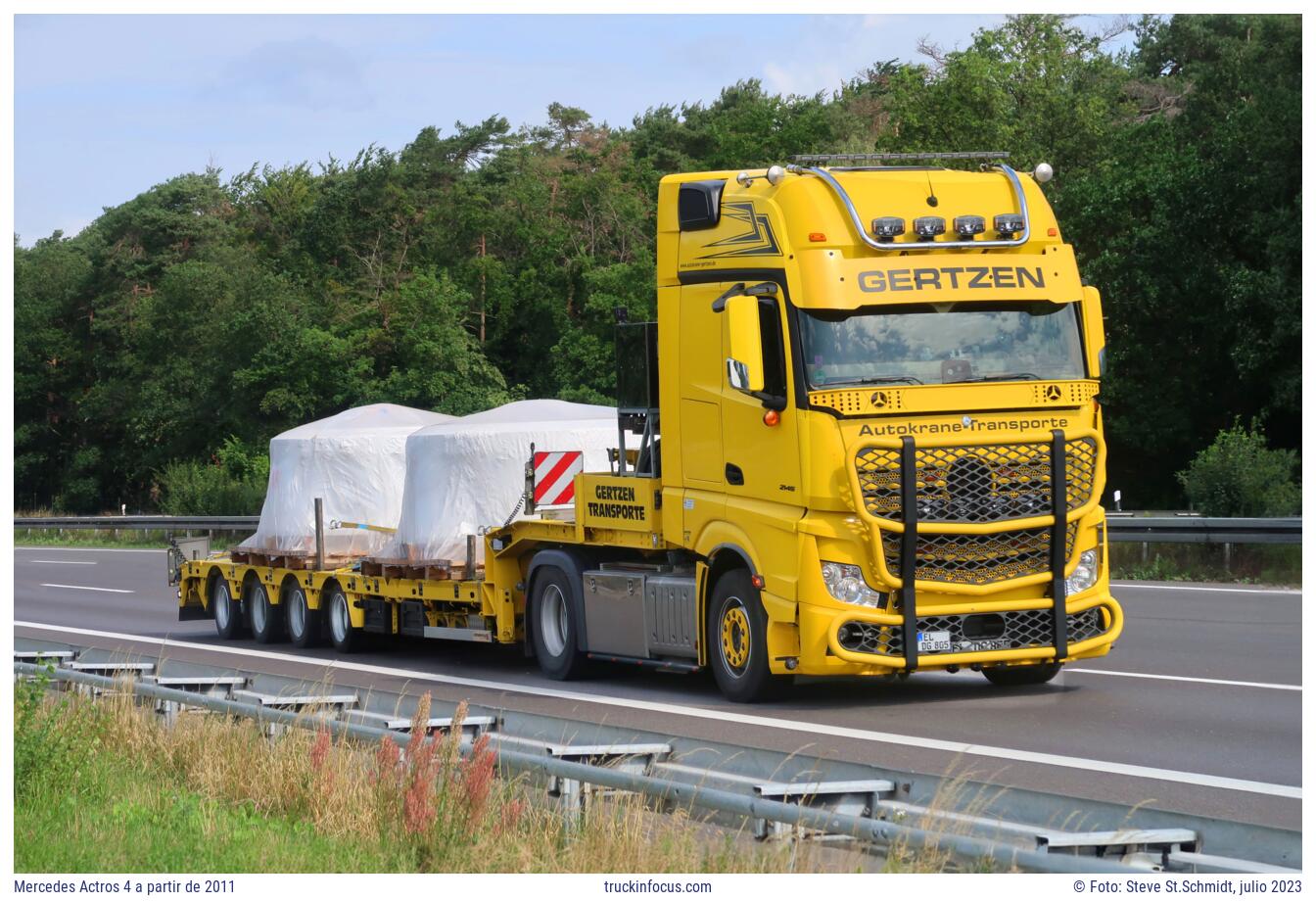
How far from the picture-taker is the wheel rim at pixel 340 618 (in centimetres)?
1835

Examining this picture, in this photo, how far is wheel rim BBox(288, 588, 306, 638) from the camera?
19109 millimetres

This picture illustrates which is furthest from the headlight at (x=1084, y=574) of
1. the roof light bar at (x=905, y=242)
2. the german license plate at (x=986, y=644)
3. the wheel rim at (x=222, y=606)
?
the wheel rim at (x=222, y=606)

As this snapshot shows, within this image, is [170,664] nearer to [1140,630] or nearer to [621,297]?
[1140,630]

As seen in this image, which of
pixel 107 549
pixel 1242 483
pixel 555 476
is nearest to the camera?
pixel 555 476

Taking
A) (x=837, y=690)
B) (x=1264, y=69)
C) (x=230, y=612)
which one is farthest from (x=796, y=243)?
(x=1264, y=69)

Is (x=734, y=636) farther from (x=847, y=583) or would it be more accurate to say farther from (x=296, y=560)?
(x=296, y=560)

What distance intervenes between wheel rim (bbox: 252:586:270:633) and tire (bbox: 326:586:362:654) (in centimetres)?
144

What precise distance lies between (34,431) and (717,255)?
7199cm

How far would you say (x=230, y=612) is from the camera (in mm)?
20625

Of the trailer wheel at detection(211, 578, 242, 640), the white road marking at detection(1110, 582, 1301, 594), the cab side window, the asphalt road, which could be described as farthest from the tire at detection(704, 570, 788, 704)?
the white road marking at detection(1110, 582, 1301, 594)

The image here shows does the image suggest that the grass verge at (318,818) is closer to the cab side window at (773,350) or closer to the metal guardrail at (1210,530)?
the cab side window at (773,350)

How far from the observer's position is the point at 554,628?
15508 mm

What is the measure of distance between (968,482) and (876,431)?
Answer: 73 centimetres

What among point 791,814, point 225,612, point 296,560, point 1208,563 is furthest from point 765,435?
point 1208,563
